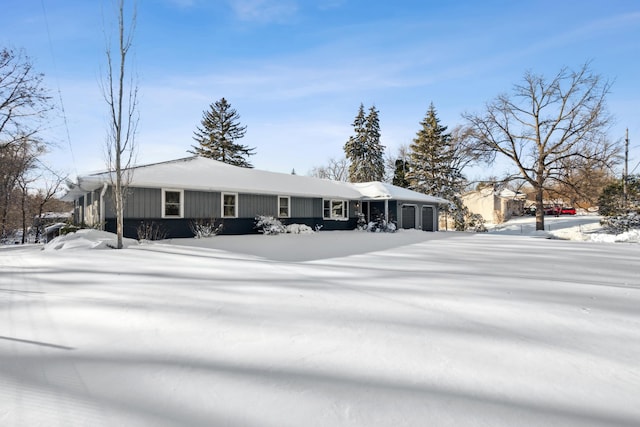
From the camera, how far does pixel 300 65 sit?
12305 millimetres

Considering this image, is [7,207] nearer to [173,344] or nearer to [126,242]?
[126,242]

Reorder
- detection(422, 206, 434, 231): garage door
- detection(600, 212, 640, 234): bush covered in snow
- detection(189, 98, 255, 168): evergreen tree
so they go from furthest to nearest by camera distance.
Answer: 1. detection(189, 98, 255, 168): evergreen tree
2. detection(422, 206, 434, 231): garage door
3. detection(600, 212, 640, 234): bush covered in snow

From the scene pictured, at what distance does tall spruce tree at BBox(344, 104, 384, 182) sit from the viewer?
36500 mm

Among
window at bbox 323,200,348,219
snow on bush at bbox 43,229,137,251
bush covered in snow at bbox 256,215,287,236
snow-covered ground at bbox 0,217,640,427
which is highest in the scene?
window at bbox 323,200,348,219

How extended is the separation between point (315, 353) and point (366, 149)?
35631mm

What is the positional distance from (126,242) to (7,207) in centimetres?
1855

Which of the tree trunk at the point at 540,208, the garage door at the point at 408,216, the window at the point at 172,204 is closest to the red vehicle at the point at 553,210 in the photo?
the tree trunk at the point at 540,208

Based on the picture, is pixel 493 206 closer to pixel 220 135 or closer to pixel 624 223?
pixel 624 223

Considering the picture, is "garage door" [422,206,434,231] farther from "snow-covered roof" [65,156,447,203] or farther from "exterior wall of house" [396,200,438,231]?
"snow-covered roof" [65,156,447,203]

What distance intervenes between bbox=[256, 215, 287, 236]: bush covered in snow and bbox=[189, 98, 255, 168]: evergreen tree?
2009 cm

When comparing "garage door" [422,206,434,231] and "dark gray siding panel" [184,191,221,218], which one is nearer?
"dark gray siding panel" [184,191,221,218]

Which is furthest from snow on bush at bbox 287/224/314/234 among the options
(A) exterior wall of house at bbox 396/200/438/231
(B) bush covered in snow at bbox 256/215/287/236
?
(A) exterior wall of house at bbox 396/200/438/231

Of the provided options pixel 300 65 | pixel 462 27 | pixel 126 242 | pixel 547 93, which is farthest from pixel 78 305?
pixel 547 93

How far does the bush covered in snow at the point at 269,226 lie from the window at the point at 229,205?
1.27m
